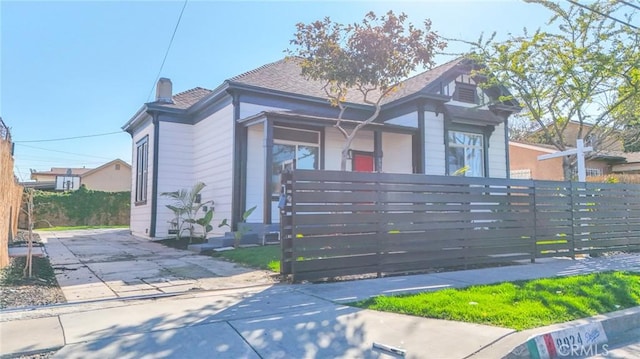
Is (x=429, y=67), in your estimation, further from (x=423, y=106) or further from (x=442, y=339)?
(x=442, y=339)

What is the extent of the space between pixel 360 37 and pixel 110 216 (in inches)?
841

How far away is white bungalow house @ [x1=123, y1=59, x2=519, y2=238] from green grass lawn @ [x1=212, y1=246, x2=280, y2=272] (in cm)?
164

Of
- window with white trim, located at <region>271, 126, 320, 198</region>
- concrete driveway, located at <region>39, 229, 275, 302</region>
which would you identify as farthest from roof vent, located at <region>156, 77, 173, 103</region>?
concrete driveway, located at <region>39, 229, 275, 302</region>

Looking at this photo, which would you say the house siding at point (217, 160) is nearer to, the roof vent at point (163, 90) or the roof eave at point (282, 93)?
the roof eave at point (282, 93)

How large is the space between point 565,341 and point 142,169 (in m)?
14.4

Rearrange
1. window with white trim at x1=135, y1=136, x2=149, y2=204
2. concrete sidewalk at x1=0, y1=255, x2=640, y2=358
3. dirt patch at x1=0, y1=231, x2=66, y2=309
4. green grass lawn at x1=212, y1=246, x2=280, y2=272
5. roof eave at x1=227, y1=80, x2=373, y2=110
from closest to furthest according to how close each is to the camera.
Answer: concrete sidewalk at x1=0, y1=255, x2=640, y2=358 → dirt patch at x1=0, y1=231, x2=66, y2=309 → green grass lawn at x1=212, y1=246, x2=280, y2=272 → roof eave at x1=227, y1=80, x2=373, y2=110 → window with white trim at x1=135, y1=136, x2=149, y2=204

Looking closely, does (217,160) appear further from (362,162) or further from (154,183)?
(362,162)

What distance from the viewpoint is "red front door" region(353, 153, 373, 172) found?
13.3 m

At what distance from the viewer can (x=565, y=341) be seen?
3738mm

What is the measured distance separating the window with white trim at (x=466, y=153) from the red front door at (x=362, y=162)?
2.54m

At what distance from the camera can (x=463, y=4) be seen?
9102 mm

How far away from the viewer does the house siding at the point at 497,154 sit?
572 inches

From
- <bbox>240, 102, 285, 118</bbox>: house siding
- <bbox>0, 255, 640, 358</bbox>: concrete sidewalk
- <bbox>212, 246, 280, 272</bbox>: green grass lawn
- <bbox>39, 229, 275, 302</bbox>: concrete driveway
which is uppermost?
<bbox>240, 102, 285, 118</bbox>: house siding

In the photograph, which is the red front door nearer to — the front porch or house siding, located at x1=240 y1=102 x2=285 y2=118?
the front porch
